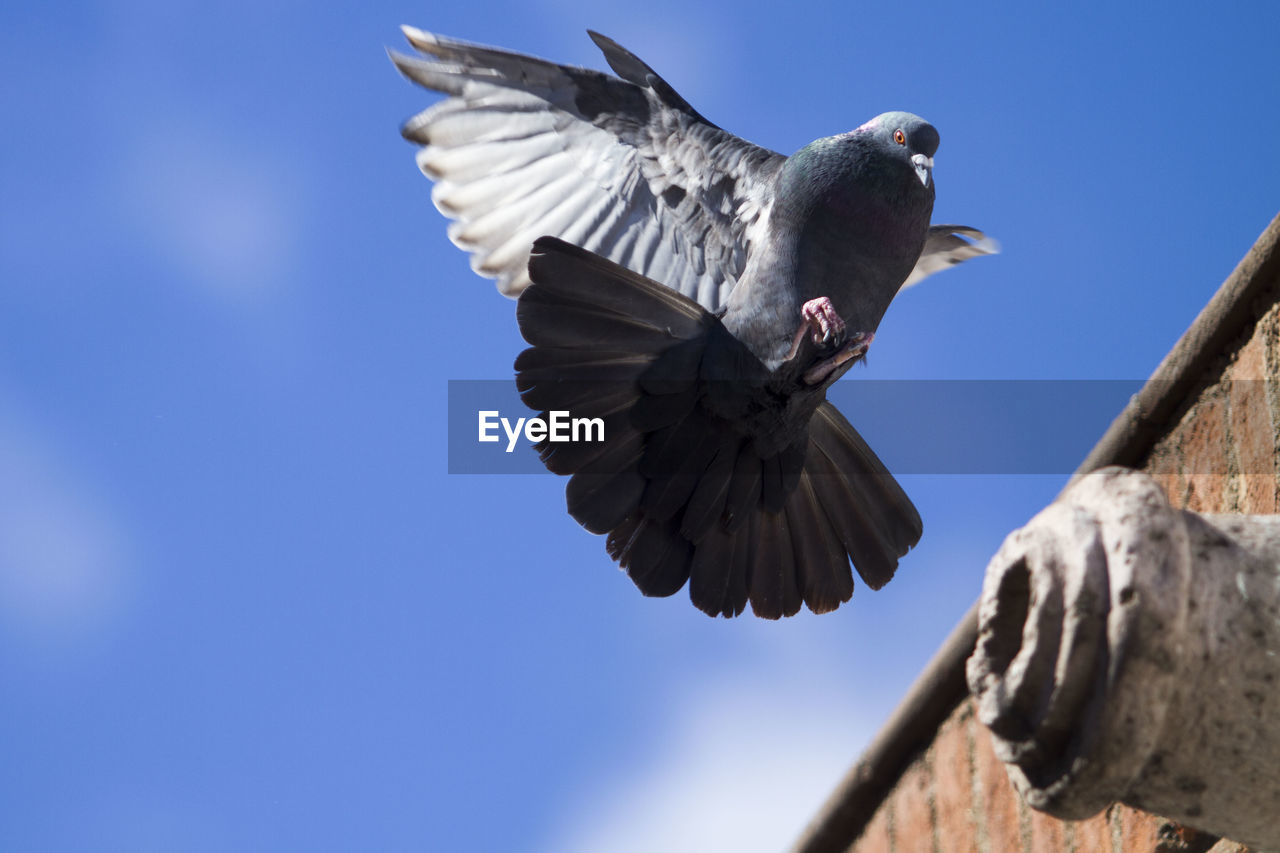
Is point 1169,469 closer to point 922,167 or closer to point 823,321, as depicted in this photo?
point 823,321

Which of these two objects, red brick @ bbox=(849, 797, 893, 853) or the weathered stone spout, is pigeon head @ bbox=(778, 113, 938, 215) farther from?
the weathered stone spout

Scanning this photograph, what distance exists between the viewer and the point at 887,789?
3.96m

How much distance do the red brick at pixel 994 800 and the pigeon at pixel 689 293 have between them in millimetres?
706

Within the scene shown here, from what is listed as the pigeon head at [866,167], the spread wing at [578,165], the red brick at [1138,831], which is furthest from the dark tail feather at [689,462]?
the red brick at [1138,831]

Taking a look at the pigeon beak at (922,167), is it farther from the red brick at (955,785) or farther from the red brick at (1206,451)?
the red brick at (955,785)

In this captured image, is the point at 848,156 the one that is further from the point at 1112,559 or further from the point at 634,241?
the point at 1112,559

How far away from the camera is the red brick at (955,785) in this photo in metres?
3.60

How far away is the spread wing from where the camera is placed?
4598mm

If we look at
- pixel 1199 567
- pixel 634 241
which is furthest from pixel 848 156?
pixel 1199 567

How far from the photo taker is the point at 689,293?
4629 millimetres

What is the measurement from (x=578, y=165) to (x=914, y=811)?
2.26 m

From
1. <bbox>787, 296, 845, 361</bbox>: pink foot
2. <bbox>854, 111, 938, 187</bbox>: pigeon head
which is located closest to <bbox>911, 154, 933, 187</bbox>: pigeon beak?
<bbox>854, 111, 938, 187</bbox>: pigeon head

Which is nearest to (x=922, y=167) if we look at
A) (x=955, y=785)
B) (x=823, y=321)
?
(x=823, y=321)

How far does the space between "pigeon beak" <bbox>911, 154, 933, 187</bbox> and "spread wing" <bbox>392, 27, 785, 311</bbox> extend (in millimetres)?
550
